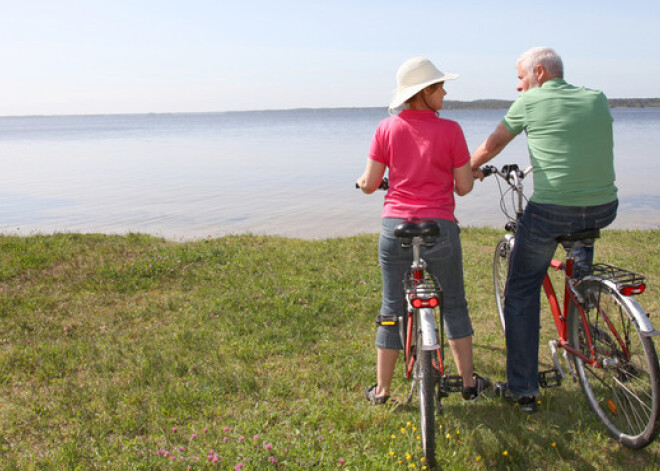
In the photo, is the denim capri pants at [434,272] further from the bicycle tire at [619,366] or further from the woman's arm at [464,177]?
the bicycle tire at [619,366]

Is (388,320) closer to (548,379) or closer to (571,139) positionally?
(548,379)

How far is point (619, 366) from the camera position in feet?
12.7

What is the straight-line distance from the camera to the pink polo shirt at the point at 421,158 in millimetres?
3770

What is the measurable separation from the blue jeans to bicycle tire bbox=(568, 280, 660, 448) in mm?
303

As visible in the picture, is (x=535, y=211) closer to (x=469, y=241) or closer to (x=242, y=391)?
(x=242, y=391)

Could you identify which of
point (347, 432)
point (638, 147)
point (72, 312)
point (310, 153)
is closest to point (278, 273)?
point (72, 312)

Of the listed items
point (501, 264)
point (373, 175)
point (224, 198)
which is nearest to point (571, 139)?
point (373, 175)

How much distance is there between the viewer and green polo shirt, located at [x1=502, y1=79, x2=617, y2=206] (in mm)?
3766

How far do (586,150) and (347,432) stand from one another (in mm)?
2495

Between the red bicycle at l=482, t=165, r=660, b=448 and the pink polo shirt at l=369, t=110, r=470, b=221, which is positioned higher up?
the pink polo shirt at l=369, t=110, r=470, b=221

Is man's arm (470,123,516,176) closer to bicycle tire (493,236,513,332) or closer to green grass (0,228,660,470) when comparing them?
bicycle tire (493,236,513,332)

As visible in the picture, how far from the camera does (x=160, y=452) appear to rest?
3900 mm

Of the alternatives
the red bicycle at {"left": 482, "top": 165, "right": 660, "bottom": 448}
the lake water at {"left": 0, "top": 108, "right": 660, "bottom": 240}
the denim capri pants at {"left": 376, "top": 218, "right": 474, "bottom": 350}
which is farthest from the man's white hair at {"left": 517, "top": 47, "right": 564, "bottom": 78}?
the lake water at {"left": 0, "top": 108, "right": 660, "bottom": 240}

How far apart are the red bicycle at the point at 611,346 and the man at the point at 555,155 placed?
6.4 inches
